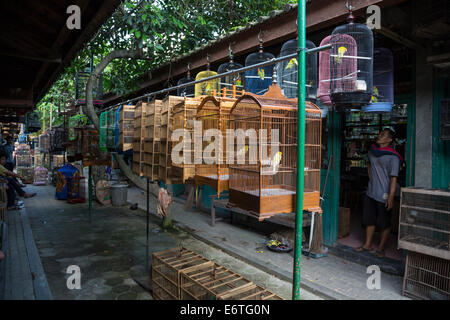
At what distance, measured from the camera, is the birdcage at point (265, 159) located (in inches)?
114

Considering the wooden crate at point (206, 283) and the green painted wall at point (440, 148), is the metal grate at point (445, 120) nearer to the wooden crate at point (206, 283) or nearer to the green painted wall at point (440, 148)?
the green painted wall at point (440, 148)

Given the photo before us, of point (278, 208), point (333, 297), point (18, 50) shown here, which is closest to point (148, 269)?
point (333, 297)

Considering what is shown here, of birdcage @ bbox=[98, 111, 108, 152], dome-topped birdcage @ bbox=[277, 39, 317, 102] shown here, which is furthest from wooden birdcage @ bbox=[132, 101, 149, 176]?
dome-topped birdcage @ bbox=[277, 39, 317, 102]

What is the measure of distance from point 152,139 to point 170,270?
82.0 inches

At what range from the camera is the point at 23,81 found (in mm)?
5832

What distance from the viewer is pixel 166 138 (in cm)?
443

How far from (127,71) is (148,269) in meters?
6.84

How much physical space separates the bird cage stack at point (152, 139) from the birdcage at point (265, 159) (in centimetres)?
163

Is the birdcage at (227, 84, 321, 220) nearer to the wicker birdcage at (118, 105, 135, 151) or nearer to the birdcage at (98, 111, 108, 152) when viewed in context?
the wicker birdcage at (118, 105, 135, 151)

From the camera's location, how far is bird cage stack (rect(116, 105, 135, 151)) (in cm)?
609

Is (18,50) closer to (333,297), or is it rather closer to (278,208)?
(278,208)

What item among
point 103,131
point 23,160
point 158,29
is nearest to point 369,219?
point 103,131

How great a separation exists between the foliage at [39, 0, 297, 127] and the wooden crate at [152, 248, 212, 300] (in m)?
5.17

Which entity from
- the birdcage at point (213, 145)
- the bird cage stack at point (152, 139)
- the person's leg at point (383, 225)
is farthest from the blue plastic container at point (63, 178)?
the person's leg at point (383, 225)
